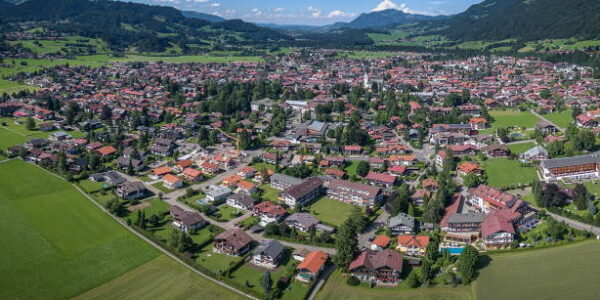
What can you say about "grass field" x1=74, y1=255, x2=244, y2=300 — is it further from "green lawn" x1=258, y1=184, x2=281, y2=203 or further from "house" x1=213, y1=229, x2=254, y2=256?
"green lawn" x1=258, y1=184, x2=281, y2=203

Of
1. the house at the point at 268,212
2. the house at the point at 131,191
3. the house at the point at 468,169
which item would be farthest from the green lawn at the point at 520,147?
the house at the point at 131,191

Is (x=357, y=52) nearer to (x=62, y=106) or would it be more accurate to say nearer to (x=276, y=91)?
(x=276, y=91)

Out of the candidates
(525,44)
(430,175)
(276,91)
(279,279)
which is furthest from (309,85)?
(525,44)

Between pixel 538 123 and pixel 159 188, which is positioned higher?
pixel 538 123

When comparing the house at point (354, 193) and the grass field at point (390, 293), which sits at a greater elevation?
the house at point (354, 193)

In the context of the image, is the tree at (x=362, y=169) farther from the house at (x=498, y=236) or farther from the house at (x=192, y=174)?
the house at (x=192, y=174)

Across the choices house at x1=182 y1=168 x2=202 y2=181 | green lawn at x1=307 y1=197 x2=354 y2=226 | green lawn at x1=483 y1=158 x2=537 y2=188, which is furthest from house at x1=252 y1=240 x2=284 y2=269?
green lawn at x1=483 y1=158 x2=537 y2=188
